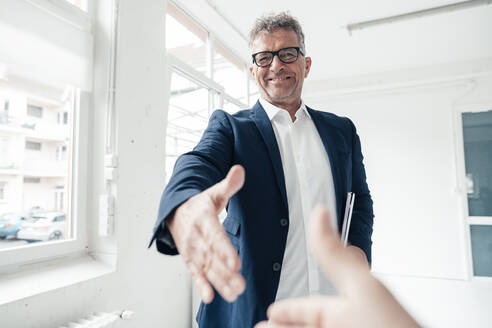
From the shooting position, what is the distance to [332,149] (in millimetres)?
1010

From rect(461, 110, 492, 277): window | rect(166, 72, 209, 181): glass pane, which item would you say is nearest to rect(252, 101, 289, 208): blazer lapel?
rect(166, 72, 209, 181): glass pane

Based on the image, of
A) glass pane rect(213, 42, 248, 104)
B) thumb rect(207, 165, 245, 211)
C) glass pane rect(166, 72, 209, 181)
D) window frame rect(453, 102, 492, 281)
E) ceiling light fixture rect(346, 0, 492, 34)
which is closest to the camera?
thumb rect(207, 165, 245, 211)

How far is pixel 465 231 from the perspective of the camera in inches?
160

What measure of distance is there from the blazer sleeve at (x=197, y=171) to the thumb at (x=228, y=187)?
51mm

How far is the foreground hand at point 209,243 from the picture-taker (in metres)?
0.37

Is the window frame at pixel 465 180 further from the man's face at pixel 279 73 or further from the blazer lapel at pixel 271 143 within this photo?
the blazer lapel at pixel 271 143

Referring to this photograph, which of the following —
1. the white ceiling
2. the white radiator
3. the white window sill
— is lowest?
the white radiator

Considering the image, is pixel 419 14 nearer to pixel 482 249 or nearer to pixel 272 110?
Result: pixel 272 110

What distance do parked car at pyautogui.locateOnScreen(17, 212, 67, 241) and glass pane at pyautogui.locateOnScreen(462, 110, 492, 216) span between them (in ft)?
15.6

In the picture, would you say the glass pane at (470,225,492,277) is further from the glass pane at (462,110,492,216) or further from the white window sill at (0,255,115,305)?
the white window sill at (0,255,115,305)

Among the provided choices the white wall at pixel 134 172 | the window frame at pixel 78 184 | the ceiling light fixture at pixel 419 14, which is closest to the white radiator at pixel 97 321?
the white wall at pixel 134 172

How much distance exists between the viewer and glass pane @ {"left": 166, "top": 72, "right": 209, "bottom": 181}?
243 centimetres

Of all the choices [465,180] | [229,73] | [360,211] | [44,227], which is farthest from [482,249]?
[44,227]

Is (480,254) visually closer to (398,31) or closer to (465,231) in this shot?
(465,231)
